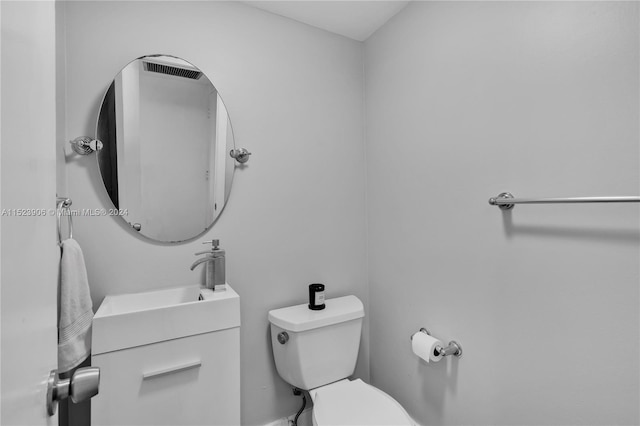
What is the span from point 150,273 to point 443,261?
1326 mm

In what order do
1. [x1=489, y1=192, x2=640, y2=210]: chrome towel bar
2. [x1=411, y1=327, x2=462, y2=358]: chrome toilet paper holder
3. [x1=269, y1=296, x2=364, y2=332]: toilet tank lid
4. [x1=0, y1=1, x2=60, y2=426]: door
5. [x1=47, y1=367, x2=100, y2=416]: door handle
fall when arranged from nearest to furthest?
[x1=0, y1=1, x2=60, y2=426]: door, [x1=47, y1=367, x2=100, y2=416]: door handle, [x1=489, y1=192, x2=640, y2=210]: chrome towel bar, [x1=411, y1=327, x2=462, y2=358]: chrome toilet paper holder, [x1=269, y1=296, x2=364, y2=332]: toilet tank lid

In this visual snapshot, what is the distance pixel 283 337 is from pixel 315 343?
0.16 metres

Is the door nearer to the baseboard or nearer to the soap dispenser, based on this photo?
the soap dispenser

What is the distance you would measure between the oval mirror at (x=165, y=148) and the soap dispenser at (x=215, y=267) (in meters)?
0.15

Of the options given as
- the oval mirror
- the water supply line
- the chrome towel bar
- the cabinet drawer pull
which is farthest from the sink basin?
the chrome towel bar

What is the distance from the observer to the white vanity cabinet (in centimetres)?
101

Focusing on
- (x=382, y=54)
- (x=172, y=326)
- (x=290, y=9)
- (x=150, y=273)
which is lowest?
(x=172, y=326)

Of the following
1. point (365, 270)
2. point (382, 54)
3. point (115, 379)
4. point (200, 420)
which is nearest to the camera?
point (115, 379)

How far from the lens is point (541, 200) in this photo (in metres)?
0.96

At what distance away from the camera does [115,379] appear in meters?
1.02

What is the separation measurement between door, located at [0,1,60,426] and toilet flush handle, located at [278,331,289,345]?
1042 mm

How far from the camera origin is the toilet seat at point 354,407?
1.20 metres

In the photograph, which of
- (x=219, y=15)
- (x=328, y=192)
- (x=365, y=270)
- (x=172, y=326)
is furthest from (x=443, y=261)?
(x=219, y=15)

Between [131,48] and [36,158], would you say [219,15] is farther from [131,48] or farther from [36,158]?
[36,158]
